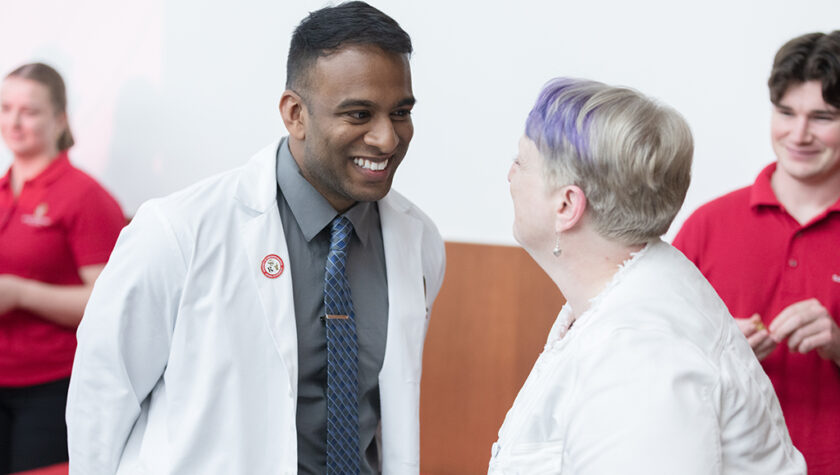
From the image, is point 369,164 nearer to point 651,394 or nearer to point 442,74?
point 651,394

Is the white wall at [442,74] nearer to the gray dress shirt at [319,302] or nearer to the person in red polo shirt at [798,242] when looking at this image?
the person in red polo shirt at [798,242]

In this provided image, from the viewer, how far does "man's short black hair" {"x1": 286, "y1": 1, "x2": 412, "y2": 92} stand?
5.65ft

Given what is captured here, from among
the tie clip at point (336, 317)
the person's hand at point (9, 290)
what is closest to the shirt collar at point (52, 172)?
the person's hand at point (9, 290)

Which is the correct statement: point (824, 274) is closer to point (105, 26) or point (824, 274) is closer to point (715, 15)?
point (715, 15)

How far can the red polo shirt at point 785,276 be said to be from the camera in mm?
2121

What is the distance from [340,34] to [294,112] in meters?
0.20

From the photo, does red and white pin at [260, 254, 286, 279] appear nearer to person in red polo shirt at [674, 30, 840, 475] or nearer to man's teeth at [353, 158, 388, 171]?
man's teeth at [353, 158, 388, 171]

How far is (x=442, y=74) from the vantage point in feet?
11.4

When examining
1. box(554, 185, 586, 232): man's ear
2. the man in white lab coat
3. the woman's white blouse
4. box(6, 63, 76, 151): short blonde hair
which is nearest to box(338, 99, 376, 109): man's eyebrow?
the man in white lab coat

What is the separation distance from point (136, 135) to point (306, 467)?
2992 millimetres

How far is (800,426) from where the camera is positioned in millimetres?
2125

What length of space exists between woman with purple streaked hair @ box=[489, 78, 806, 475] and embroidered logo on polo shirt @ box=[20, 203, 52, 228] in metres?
1.92

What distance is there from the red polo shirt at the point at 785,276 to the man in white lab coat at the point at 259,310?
3.16 ft

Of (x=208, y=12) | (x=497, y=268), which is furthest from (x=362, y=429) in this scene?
(x=208, y=12)
